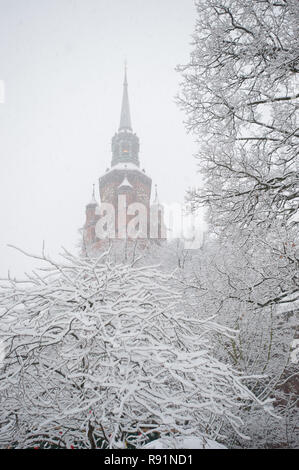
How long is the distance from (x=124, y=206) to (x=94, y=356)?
1223 inches

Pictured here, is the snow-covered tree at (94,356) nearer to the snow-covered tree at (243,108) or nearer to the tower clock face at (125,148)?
the snow-covered tree at (243,108)

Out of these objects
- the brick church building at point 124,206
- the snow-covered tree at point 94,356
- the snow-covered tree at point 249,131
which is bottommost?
the snow-covered tree at point 94,356

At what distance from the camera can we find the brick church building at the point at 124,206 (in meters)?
32.1

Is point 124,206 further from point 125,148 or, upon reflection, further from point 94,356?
point 94,356

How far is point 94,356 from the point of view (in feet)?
8.41

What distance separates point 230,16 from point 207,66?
0.72 meters

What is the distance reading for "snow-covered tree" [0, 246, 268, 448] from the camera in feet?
7.34

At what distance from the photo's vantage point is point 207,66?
468 centimetres

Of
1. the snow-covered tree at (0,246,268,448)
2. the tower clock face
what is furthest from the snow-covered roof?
the snow-covered tree at (0,246,268,448)

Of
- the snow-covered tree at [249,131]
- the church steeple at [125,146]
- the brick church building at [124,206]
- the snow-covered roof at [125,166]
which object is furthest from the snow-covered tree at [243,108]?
the church steeple at [125,146]

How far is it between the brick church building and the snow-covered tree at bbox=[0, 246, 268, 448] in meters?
26.9

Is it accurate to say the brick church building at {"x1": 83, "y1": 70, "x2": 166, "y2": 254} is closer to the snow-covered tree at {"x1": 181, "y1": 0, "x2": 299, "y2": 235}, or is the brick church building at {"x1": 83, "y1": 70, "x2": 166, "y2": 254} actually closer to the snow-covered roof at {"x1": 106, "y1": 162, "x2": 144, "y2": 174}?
the snow-covered roof at {"x1": 106, "y1": 162, "x2": 144, "y2": 174}

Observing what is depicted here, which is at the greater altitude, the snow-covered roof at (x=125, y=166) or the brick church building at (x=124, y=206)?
the snow-covered roof at (x=125, y=166)

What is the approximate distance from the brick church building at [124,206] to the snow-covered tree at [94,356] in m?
26.9
